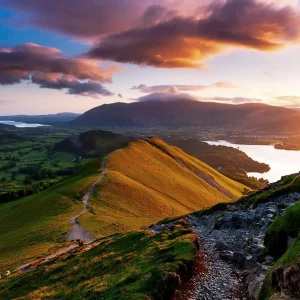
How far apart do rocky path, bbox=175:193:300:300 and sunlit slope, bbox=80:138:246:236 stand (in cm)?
3434

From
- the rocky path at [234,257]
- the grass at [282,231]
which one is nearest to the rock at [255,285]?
the rocky path at [234,257]

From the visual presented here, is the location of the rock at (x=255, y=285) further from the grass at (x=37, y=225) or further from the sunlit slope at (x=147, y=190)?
the sunlit slope at (x=147, y=190)

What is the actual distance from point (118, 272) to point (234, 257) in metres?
13.6

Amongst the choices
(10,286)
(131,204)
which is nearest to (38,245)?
(10,286)

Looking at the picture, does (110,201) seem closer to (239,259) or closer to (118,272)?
(118,272)

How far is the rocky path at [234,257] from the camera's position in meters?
26.4

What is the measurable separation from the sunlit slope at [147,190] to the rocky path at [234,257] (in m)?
34.3

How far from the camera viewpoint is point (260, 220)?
44406mm

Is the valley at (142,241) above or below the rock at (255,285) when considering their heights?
below

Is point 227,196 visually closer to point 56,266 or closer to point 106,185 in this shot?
point 106,185

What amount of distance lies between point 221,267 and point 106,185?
81742 millimetres

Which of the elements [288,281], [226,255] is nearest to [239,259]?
[226,255]

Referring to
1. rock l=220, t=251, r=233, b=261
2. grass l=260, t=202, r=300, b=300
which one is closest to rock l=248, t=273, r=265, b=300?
grass l=260, t=202, r=300, b=300

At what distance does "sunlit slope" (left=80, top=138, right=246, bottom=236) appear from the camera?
286ft
